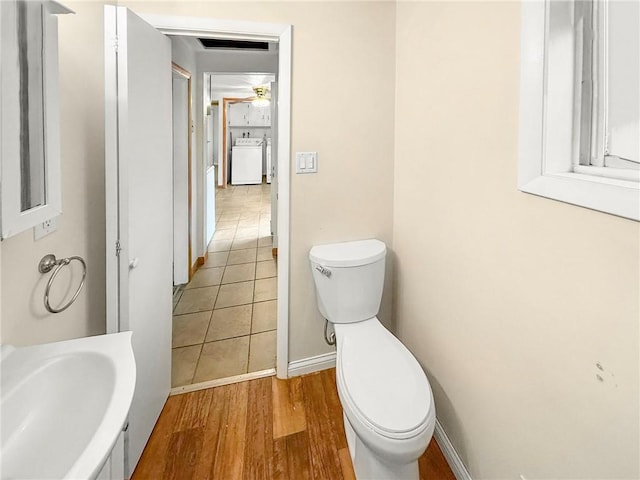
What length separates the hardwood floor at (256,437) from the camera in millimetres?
1463

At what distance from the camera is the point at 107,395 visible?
848mm

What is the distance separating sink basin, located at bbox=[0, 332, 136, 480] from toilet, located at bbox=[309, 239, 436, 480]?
2.48 ft

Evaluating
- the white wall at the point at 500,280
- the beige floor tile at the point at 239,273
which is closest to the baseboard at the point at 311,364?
the white wall at the point at 500,280

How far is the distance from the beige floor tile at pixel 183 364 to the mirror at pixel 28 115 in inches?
52.2

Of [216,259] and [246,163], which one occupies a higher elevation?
[246,163]

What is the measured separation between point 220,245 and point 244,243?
309 mm

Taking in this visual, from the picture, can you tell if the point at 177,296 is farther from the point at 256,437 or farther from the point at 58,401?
the point at 58,401

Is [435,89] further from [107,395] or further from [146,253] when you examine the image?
[107,395]

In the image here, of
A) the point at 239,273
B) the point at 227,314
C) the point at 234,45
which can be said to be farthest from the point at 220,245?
the point at 234,45

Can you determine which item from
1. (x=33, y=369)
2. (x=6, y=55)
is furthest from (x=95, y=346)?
(x=6, y=55)

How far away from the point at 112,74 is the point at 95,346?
2.96ft

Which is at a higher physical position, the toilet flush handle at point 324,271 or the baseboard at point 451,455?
the toilet flush handle at point 324,271

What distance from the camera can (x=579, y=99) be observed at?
902 millimetres

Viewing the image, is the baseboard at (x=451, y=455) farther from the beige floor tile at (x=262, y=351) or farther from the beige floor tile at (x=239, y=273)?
the beige floor tile at (x=239, y=273)
